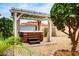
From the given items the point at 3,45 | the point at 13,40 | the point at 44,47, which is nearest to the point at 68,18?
the point at 44,47

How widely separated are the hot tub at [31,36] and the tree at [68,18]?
24 cm

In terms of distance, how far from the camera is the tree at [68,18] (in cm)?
273

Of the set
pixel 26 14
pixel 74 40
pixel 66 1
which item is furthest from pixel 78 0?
pixel 26 14

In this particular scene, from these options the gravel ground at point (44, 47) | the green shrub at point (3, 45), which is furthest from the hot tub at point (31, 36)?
the green shrub at point (3, 45)

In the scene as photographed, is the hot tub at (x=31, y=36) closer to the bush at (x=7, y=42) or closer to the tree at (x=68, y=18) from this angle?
the bush at (x=7, y=42)

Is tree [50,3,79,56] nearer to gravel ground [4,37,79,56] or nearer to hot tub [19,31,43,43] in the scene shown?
gravel ground [4,37,79,56]

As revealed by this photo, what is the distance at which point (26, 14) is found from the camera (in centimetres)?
277

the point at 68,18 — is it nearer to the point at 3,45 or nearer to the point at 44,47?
the point at 44,47

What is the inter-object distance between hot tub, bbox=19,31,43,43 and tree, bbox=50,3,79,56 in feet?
0.80

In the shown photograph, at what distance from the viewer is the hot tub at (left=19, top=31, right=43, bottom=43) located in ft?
9.11

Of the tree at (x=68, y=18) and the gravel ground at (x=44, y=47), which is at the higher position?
the tree at (x=68, y=18)

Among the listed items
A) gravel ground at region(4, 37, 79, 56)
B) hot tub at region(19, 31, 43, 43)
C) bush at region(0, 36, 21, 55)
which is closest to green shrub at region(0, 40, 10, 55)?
bush at region(0, 36, 21, 55)

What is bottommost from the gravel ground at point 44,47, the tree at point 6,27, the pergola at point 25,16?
the gravel ground at point 44,47

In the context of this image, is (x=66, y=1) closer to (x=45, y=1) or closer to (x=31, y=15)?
(x=45, y=1)
